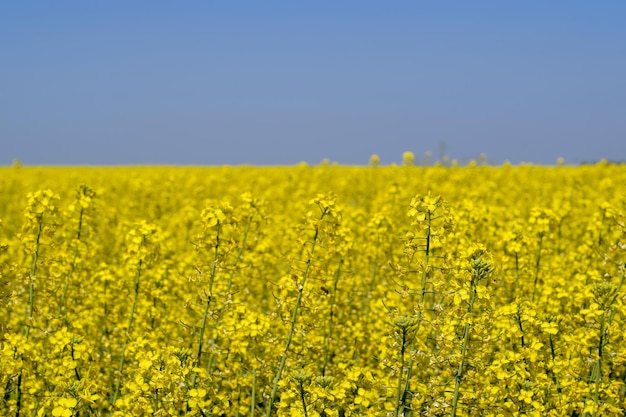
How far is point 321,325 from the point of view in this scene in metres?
6.09

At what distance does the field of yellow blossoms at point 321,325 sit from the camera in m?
4.36

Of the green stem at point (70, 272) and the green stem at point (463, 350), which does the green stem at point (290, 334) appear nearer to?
the green stem at point (463, 350)

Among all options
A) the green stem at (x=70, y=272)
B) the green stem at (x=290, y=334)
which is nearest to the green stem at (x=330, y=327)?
the green stem at (x=290, y=334)

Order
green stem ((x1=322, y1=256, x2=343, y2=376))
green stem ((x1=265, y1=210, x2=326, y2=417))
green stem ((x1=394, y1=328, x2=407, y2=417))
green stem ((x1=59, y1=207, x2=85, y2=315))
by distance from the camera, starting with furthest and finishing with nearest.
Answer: green stem ((x1=59, y1=207, x2=85, y2=315)) → green stem ((x1=322, y1=256, x2=343, y2=376)) → green stem ((x1=265, y1=210, x2=326, y2=417)) → green stem ((x1=394, y1=328, x2=407, y2=417))

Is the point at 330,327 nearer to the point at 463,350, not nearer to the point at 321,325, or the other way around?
the point at 321,325

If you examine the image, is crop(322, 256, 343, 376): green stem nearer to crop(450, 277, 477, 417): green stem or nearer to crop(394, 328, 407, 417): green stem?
crop(394, 328, 407, 417): green stem

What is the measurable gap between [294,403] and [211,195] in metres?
15.9

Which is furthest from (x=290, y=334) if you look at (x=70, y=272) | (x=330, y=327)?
(x=70, y=272)

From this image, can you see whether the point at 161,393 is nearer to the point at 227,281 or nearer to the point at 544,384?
the point at 544,384

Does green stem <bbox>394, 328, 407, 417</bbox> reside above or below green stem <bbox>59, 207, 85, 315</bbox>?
below

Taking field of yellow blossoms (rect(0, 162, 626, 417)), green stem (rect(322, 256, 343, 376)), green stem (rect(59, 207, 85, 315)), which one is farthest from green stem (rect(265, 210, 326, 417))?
green stem (rect(59, 207, 85, 315))

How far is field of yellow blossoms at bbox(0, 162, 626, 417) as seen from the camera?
4355mm

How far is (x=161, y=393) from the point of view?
4.23 m

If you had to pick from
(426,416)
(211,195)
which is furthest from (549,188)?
(426,416)
